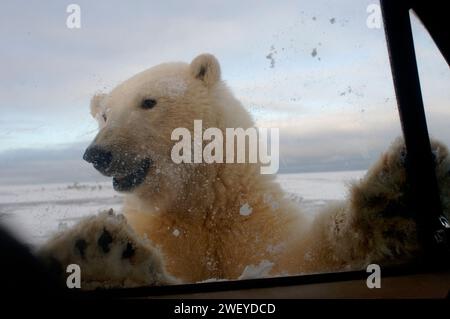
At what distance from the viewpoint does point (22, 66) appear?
4.48 feet

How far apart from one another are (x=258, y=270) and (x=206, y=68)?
29.0 inches

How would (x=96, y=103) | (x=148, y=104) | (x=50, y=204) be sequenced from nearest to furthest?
(x=50, y=204) → (x=96, y=103) → (x=148, y=104)

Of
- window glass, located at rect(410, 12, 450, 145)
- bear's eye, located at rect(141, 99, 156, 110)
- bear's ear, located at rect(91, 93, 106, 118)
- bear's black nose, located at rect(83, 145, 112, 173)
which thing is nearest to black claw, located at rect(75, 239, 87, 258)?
bear's black nose, located at rect(83, 145, 112, 173)

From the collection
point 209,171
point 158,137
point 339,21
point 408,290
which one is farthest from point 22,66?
point 408,290

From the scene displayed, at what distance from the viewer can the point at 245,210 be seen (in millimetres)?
1696

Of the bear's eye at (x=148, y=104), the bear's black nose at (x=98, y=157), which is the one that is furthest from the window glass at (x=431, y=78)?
the bear's black nose at (x=98, y=157)

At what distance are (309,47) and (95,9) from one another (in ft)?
2.29

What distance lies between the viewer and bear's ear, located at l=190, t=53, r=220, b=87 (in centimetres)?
163

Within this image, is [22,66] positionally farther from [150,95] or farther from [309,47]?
[309,47]

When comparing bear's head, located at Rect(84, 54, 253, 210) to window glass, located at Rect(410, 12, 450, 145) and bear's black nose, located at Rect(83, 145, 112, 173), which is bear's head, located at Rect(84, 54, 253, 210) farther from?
window glass, located at Rect(410, 12, 450, 145)

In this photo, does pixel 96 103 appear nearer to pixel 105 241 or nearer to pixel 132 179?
pixel 132 179

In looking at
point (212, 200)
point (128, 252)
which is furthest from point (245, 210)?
point (128, 252)

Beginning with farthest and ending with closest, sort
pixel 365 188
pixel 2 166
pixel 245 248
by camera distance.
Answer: pixel 245 248, pixel 365 188, pixel 2 166

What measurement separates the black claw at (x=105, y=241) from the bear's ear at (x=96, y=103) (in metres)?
0.44
